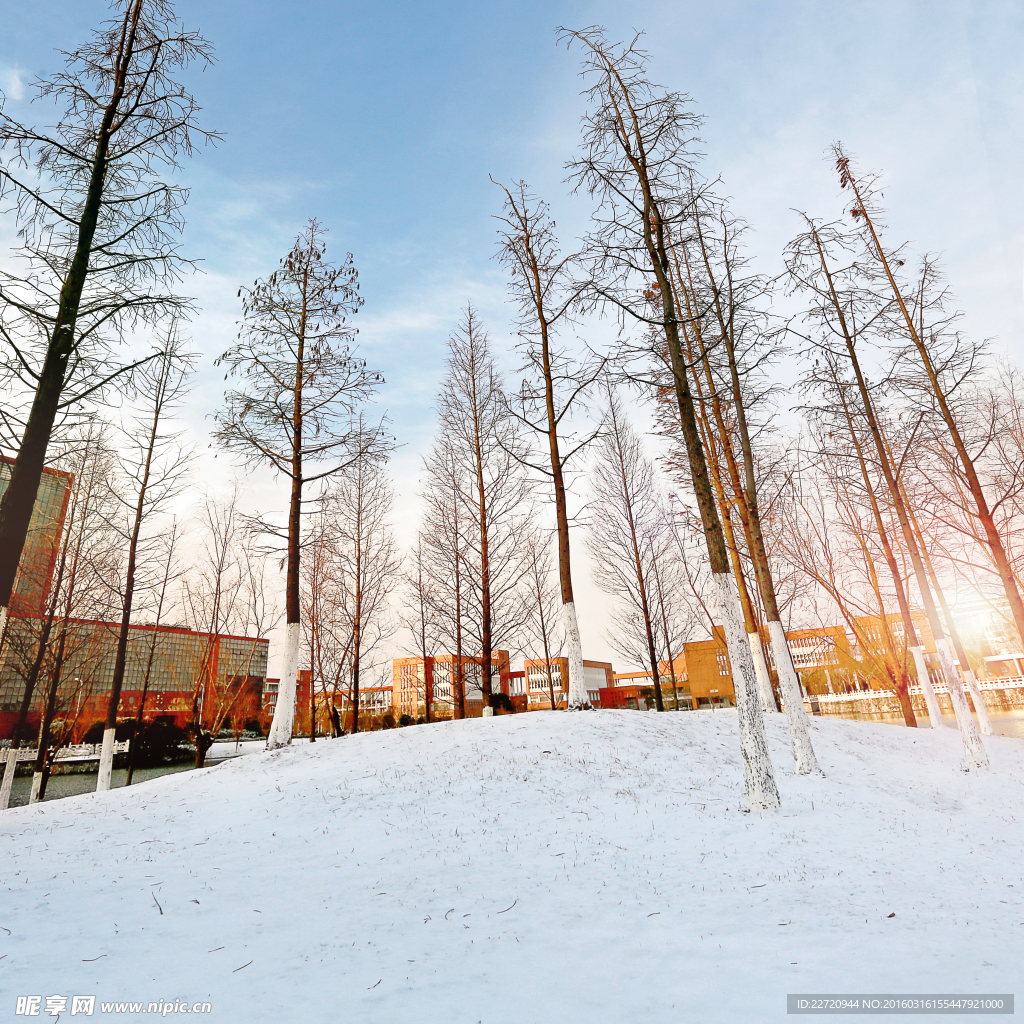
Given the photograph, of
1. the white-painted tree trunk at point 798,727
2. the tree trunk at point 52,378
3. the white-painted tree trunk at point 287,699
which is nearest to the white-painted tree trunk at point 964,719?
the white-painted tree trunk at point 798,727

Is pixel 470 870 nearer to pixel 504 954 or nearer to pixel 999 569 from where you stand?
pixel 504 954

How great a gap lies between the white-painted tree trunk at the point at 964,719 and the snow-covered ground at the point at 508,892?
2631mm

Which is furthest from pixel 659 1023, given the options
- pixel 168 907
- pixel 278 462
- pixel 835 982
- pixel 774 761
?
pixel 278 462

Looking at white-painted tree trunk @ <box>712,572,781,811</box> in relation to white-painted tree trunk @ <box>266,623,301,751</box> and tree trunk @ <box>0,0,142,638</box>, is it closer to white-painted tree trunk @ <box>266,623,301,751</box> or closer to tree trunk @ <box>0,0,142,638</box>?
white-painted tree trunk @ <box>266,623,301,751</box>

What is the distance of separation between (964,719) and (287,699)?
14316 mm

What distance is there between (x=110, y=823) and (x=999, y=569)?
18.1 m

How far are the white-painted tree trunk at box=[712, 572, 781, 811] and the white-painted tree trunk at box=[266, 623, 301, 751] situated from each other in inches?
334

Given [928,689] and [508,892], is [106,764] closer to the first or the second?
[508,892]

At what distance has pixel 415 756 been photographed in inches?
347

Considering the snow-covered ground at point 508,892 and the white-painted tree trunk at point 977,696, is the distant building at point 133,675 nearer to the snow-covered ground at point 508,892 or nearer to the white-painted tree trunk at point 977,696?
the snow-covered ground at point 508,892

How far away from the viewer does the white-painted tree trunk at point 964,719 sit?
11.0 meters

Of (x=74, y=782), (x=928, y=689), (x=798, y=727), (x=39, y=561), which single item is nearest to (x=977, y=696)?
(x=928, y=689)

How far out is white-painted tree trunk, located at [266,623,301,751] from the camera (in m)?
11.0

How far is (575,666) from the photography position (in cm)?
1184
